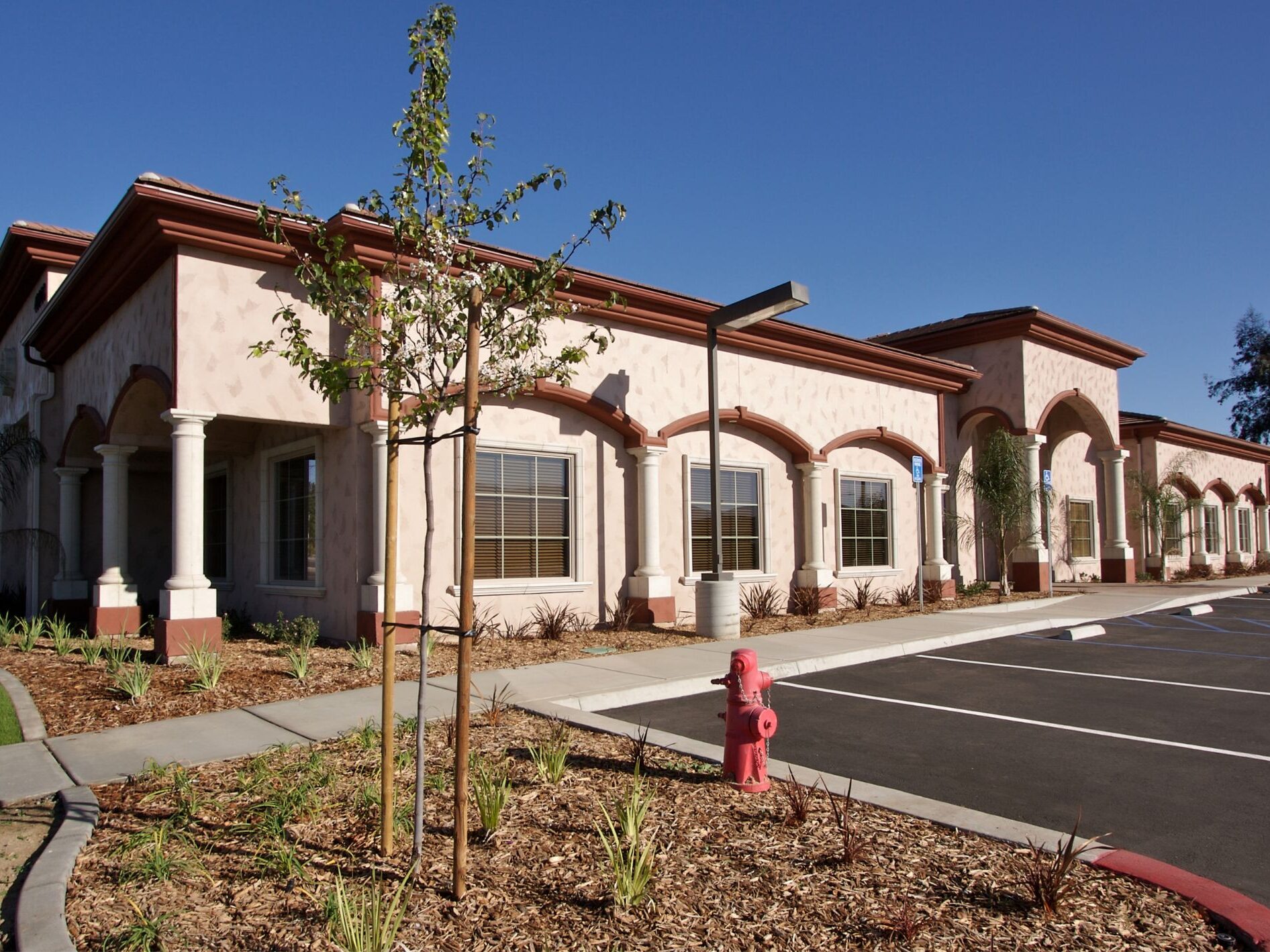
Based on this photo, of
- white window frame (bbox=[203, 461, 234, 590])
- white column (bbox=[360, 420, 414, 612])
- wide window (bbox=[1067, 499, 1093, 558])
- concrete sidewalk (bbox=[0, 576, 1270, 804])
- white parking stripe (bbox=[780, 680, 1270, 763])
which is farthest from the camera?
wide window (bbox=[1067, 499, 1093, 558])

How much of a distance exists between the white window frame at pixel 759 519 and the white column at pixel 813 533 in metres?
0.76

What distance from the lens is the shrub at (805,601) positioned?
16.3m

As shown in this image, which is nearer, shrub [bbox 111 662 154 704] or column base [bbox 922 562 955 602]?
shrub [bbox 111 662 154 704]

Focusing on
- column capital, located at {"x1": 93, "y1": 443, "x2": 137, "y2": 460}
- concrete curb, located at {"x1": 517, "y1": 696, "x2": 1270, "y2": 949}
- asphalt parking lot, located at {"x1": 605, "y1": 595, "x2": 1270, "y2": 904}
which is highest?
column capital, located at {"x1": 93, "y1": 443, "x2": 137, "y2": 460}

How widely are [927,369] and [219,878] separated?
17565mm

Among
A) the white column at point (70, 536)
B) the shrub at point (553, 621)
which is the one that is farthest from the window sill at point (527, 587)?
the white column at point (70, 536)

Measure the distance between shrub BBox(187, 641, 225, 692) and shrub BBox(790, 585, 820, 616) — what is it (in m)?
9.48

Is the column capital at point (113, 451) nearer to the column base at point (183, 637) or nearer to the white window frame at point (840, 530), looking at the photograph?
the column base at point (183, 637)

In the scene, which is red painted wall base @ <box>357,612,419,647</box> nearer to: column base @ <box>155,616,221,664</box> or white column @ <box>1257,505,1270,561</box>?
column base @ <box>155,616,221,664</box>

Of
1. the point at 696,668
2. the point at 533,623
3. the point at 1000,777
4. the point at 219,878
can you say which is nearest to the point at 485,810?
the point at 219,878

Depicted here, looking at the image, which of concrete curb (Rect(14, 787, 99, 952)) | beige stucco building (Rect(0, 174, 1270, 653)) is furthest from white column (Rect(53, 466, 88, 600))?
concrete curb (Rect(14, 787, 99, 952))

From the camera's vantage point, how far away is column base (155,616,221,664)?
10398 millimetres

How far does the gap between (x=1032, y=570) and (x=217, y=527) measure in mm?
16465

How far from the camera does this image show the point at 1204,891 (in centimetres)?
405
